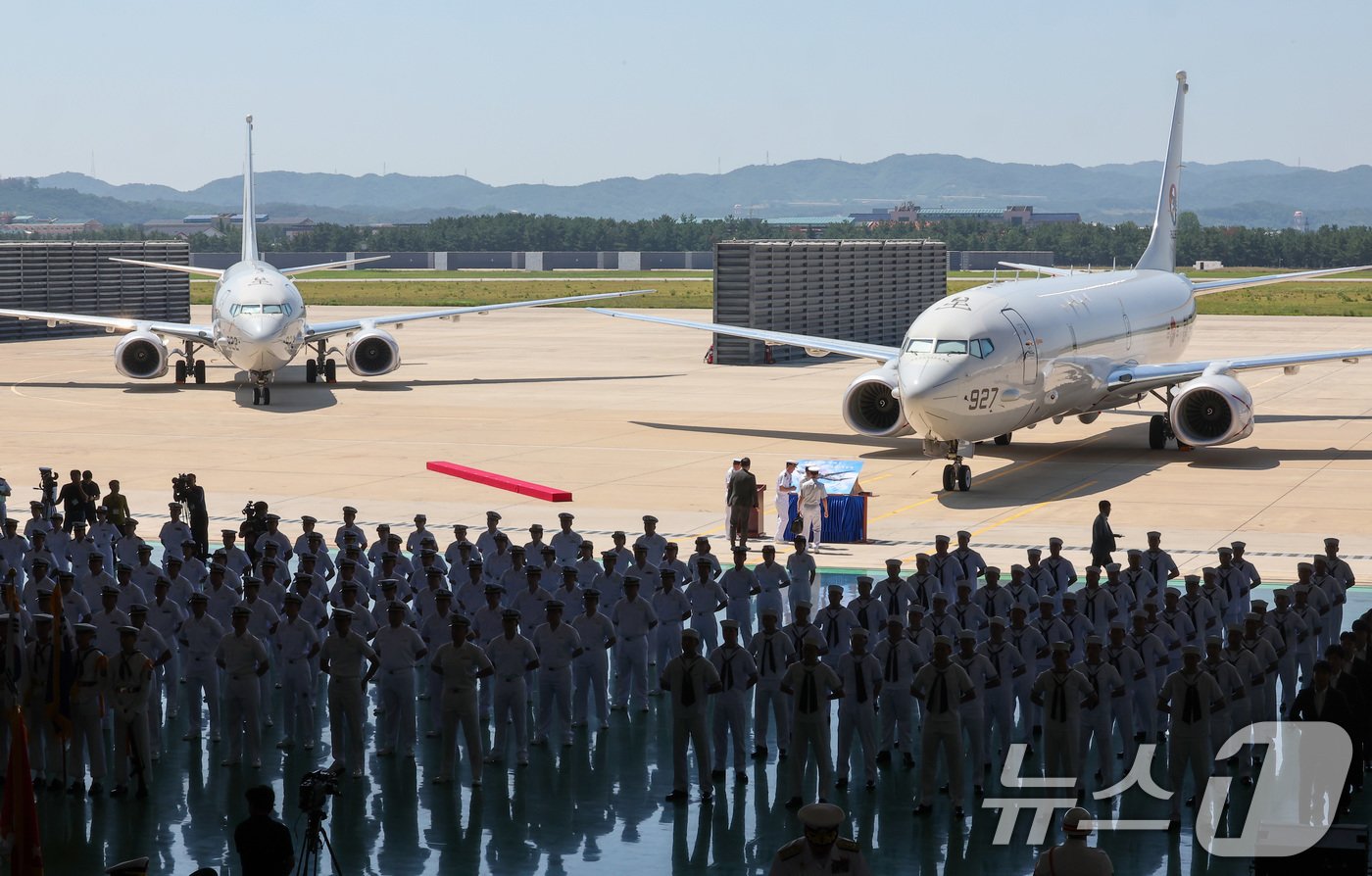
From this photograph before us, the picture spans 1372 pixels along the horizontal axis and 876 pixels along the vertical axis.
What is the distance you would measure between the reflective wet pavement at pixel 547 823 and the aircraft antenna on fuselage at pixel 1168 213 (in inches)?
1156

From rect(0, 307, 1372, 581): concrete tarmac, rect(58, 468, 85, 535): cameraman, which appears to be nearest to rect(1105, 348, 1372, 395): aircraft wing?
rect(0, 307, 1372, 581): concrete tarmac

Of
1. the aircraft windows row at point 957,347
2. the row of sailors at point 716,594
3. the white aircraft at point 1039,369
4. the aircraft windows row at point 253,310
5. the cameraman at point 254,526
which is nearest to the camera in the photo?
the row of sailors at point 716,594

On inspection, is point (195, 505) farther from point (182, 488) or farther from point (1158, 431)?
point (1158, 431)

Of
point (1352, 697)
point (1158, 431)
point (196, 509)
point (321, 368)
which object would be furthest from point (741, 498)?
point (321, 368)

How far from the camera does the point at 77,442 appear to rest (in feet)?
113

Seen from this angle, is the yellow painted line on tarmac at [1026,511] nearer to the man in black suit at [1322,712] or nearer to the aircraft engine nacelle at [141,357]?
the man in black suit at [1322,712]

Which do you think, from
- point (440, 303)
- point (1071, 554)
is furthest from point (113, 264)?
point (1071, 554)

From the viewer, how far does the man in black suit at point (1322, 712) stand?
13.2 m

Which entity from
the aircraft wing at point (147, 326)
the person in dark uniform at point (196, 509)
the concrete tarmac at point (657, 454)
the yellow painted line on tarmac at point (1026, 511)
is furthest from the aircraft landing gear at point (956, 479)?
the aircraft wing at point (147, 326)

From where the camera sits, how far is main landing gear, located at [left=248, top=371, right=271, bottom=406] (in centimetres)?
4181

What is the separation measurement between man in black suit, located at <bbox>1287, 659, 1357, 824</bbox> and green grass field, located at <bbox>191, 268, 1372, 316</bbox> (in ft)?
254

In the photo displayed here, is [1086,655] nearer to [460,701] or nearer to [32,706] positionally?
[460,701]

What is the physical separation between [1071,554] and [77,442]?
21.3 meters

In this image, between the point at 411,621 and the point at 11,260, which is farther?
the point at 11,260
